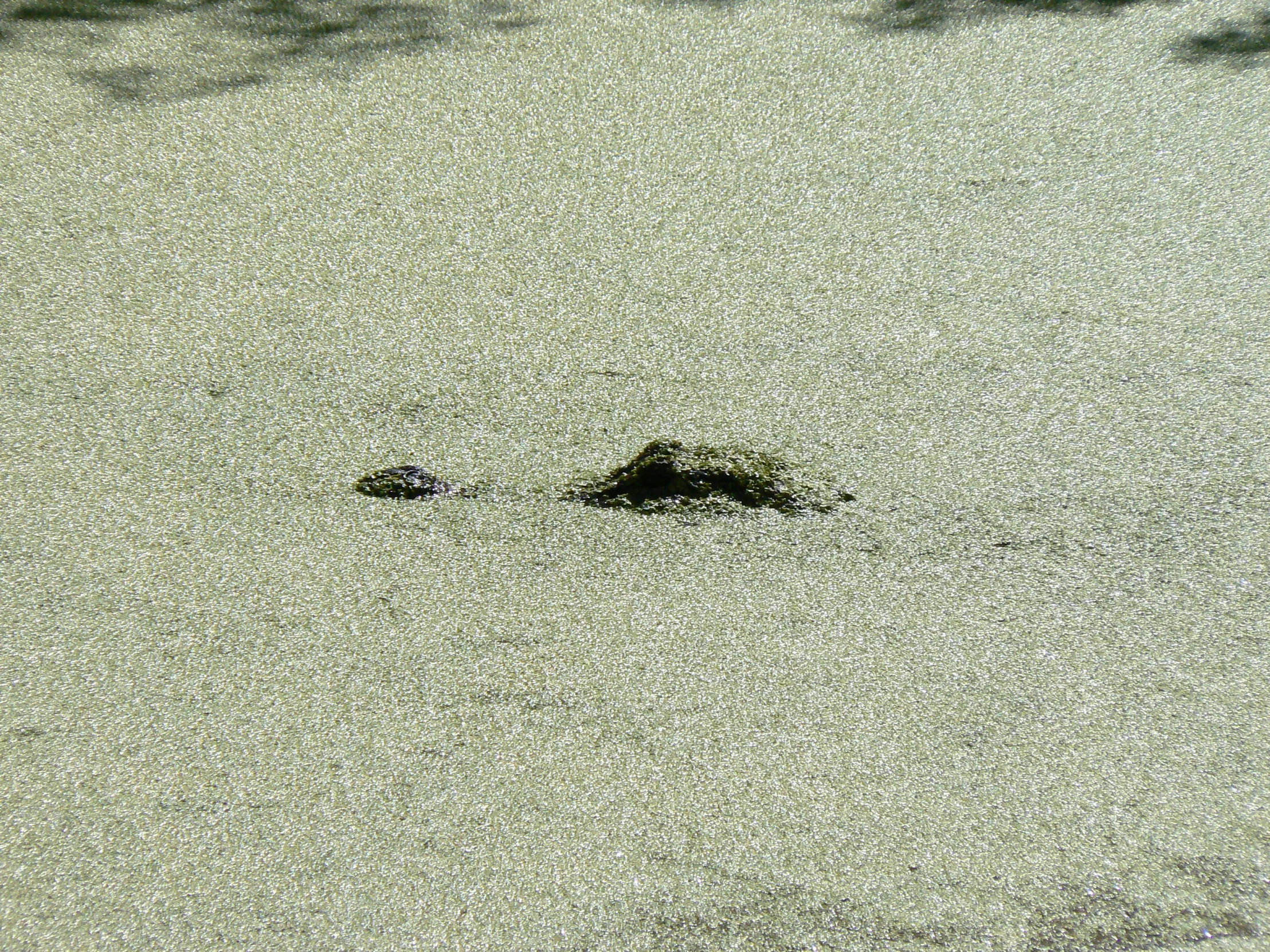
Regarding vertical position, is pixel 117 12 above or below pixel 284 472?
Answer: above

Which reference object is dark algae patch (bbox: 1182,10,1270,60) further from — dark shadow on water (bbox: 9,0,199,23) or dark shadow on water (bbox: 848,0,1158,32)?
dark shadow on water (bbox: 9,0,199,23)

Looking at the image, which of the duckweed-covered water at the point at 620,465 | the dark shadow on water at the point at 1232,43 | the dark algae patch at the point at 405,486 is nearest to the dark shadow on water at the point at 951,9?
the duckweed-covered water at the point at 620,465

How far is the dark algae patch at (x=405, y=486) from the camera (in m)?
1.08

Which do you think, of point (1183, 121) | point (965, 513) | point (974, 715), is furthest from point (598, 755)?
point (1183, 121)

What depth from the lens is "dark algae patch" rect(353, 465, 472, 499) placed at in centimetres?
108

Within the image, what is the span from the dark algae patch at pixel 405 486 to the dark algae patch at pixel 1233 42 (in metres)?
1.35

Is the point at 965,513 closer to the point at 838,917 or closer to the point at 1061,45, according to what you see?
the point at 838,917

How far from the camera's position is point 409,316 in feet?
4.11

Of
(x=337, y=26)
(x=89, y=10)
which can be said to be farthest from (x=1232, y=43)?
(x=89, y=10)

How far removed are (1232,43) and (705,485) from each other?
1.24 metres

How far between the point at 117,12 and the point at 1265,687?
6.03ft

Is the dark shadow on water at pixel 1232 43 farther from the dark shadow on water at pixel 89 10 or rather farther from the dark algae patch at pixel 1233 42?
the dark shadow on water at pixel 89 10

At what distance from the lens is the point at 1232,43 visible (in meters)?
1.65

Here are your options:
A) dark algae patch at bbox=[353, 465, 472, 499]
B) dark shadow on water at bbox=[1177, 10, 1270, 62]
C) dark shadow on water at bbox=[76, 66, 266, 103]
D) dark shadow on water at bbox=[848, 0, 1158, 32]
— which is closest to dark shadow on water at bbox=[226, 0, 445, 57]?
dark shadow on water at bbox=[76, 66, 266, 103]
